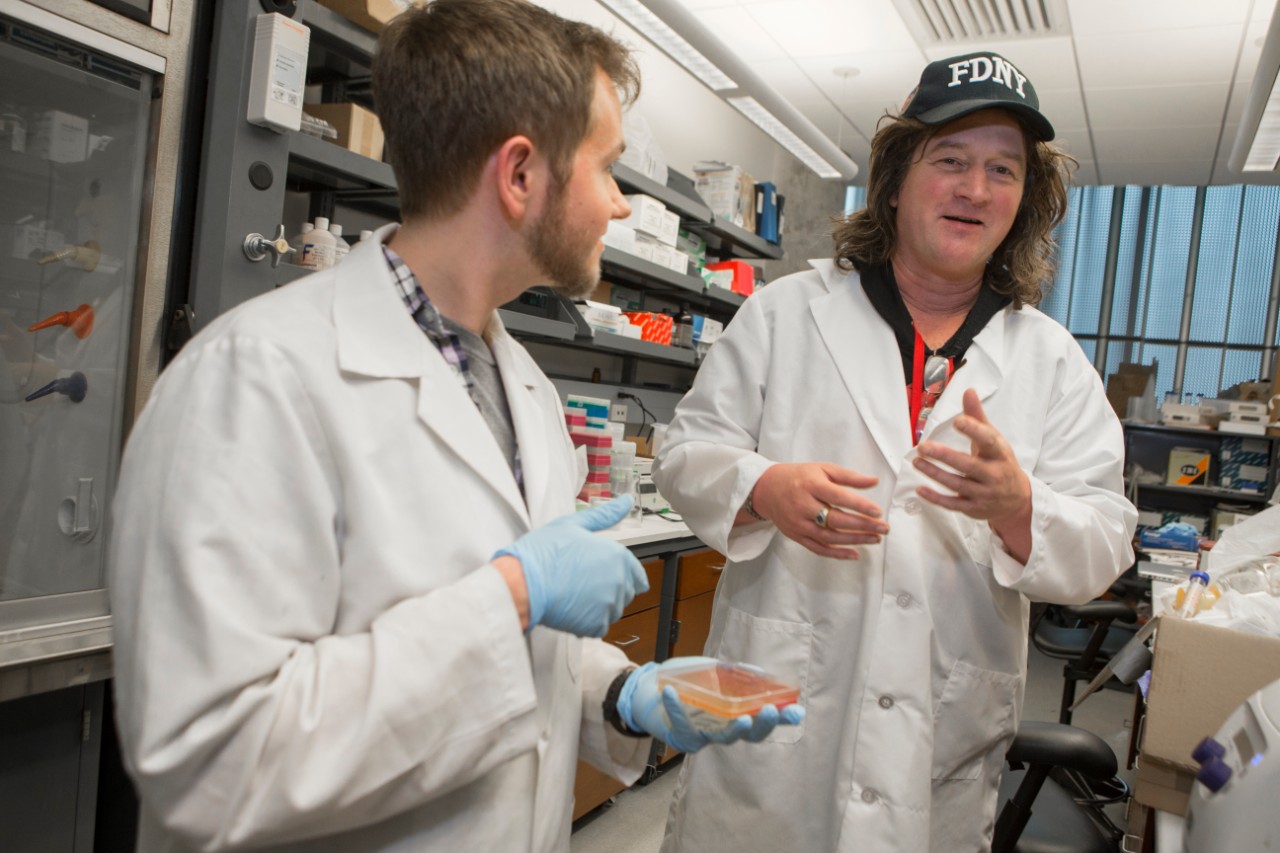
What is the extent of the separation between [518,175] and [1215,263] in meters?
7.66

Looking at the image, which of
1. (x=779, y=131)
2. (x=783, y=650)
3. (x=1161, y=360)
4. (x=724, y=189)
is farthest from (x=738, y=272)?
(x=1161, y=360)

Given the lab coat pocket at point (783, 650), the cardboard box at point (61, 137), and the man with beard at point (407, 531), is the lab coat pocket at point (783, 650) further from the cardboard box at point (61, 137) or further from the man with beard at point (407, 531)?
the cardboard box at point (61, 137)

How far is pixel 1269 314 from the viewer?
6754mm

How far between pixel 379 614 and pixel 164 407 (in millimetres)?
263

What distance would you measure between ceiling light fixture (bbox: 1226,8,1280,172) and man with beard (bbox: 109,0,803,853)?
111 inches

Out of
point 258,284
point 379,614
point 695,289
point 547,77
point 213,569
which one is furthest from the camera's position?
Result: point 695,289

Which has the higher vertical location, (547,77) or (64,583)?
(547,77)

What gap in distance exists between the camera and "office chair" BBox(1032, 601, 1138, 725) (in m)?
3.34

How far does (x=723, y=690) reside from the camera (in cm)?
94

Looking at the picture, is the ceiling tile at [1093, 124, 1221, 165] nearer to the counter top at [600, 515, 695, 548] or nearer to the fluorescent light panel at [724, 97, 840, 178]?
the fluorescent light panel at [724, 97, 840, 178]

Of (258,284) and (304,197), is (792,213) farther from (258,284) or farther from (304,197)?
(258,284)

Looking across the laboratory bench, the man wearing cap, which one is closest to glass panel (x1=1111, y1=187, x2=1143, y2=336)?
the laboratory bench

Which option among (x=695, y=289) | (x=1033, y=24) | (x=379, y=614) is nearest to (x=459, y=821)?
(x=379, y=614)

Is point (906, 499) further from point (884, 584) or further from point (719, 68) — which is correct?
point (719, 68)
